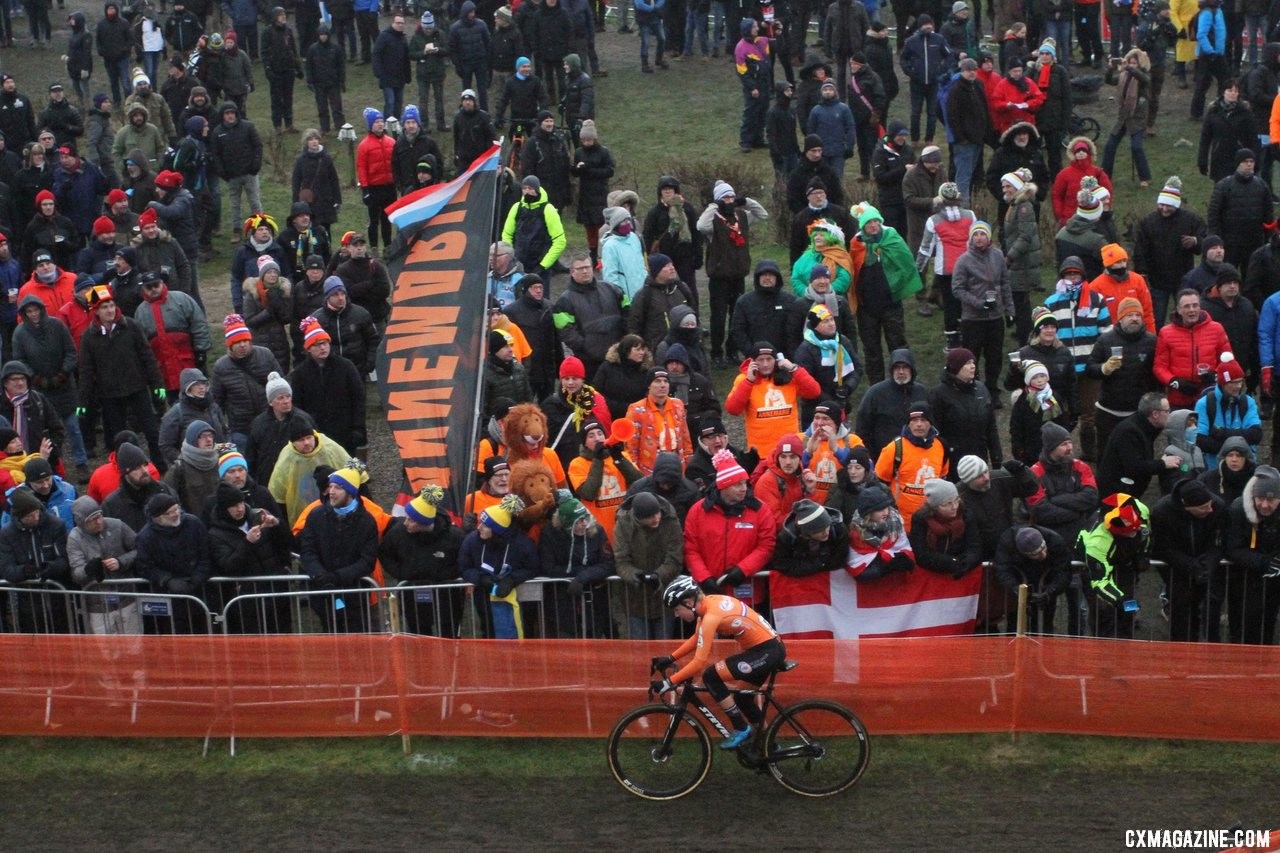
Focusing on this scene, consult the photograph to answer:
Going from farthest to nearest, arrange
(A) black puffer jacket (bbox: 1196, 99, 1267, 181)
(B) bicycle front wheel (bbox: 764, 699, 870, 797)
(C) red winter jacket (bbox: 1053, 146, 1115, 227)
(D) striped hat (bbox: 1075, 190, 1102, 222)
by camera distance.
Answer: (A) black puffer jacket (bbox: 1196, 99, 1267, 181), (C) red winter jacket (bbox: 1053, 146, 1115, 227), (D) striped hat (bbox: 1075, 190, 1102, 222), (B) bicycle front wheel (bbox: 764, 699, 870, 797)

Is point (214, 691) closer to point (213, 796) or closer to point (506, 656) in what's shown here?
point (213, 796)

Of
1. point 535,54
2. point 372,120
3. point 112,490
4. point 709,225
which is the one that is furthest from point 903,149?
point 112,490

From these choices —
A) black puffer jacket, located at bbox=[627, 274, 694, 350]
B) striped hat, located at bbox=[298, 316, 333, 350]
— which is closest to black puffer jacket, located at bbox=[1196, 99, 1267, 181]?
black puffer jacket, located at bbox=[627, 274, 694, 350]

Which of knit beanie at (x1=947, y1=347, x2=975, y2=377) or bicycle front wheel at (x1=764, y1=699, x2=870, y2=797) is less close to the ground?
knit beanie at (x1=947, y1=347, x2=975, y2=377)

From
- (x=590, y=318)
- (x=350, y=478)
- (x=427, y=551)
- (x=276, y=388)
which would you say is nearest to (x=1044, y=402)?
(x=590, y=318)

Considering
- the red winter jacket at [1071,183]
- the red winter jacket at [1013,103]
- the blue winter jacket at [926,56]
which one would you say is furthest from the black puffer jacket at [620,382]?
the blue winter jacket at [926,56]

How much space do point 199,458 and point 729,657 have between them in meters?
4.93

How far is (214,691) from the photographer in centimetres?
1181

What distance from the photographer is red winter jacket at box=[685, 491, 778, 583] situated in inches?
473

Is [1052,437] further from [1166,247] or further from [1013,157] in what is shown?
[1013,157]

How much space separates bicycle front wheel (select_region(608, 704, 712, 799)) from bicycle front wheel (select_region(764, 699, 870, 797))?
1.57 ft

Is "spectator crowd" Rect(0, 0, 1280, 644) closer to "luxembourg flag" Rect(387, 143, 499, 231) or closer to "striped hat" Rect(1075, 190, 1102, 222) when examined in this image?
"striped hat" Rect(1075, 190, 1102, 222)

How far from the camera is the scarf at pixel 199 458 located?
531 inches

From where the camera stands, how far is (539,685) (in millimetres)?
11695
